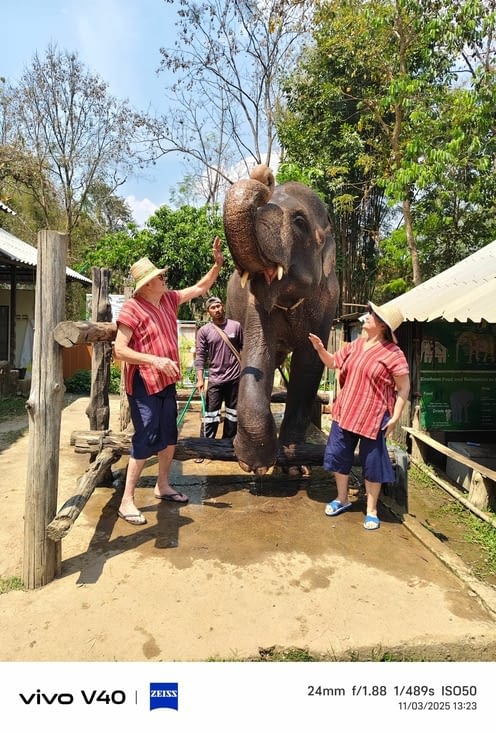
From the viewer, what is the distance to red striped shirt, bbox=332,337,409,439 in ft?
11.9

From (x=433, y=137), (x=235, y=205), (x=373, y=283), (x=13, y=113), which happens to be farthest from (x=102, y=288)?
(x=13, y=113)

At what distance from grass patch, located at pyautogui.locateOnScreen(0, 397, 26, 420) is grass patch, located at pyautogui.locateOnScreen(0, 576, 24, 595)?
6780 mm

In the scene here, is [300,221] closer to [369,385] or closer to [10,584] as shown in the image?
[369,385]

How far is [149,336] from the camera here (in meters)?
3.59

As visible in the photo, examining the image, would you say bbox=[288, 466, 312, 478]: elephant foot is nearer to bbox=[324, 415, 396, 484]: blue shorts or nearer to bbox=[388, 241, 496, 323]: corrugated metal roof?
bbox=[324, 415, 396, 484]: blue shorts

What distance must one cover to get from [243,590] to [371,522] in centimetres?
133

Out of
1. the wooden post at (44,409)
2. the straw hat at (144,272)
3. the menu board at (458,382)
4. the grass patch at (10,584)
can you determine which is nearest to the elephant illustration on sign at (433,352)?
the menu board at (458,382)

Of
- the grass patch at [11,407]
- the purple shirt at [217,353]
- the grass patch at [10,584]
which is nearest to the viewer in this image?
the grass patch at [10,584]

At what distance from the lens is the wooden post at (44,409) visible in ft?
10.1

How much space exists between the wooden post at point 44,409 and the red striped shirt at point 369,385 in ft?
6.65

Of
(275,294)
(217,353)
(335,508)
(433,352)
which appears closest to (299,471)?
(335,508)

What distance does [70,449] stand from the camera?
689 centimetres

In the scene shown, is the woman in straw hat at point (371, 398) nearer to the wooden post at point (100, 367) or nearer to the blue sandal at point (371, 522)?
the blue sandal at point (371, 522)
